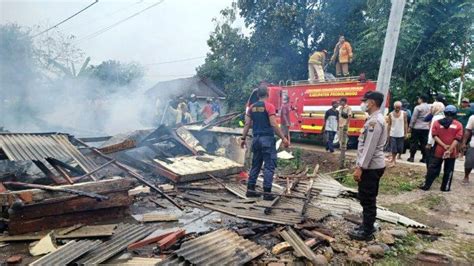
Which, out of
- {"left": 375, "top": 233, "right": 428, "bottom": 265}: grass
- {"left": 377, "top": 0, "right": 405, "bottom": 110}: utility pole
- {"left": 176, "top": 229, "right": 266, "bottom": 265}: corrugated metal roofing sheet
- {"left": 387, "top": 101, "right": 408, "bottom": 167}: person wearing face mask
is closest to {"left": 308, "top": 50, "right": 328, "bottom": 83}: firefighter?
{"left": 387, "top": 101, "right": 408, "bottom": 167}: person wearing face mask

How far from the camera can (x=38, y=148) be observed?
485 centimetres

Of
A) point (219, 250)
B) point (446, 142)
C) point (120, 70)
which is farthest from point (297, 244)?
point (120, 70)

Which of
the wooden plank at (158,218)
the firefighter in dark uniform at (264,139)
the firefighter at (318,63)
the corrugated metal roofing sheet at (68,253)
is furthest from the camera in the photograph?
the firefighter at (318,63)

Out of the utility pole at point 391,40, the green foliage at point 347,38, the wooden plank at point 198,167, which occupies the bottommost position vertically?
the wooden plank at point 198,167

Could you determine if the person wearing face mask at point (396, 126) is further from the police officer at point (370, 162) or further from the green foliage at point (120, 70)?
the green foliage at point (120, 70)

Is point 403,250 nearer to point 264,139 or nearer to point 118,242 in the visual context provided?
point 264,139

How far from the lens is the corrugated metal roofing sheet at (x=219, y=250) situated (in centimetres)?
312

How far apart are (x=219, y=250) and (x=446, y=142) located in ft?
17.2

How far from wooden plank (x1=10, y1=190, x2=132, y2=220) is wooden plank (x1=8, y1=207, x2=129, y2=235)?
0.06 m

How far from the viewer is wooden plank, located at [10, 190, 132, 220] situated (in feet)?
12.3

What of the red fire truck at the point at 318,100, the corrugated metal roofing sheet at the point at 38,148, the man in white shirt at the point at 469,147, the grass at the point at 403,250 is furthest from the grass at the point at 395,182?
the corrugated metal roofing sheet at the point at 38,148

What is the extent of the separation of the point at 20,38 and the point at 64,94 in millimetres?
5445

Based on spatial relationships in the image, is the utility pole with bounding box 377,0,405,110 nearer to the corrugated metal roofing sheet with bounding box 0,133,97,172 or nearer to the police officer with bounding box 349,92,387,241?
the police officer with bounding box 349,92,387,241

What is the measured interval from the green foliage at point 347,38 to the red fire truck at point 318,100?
165 inches
